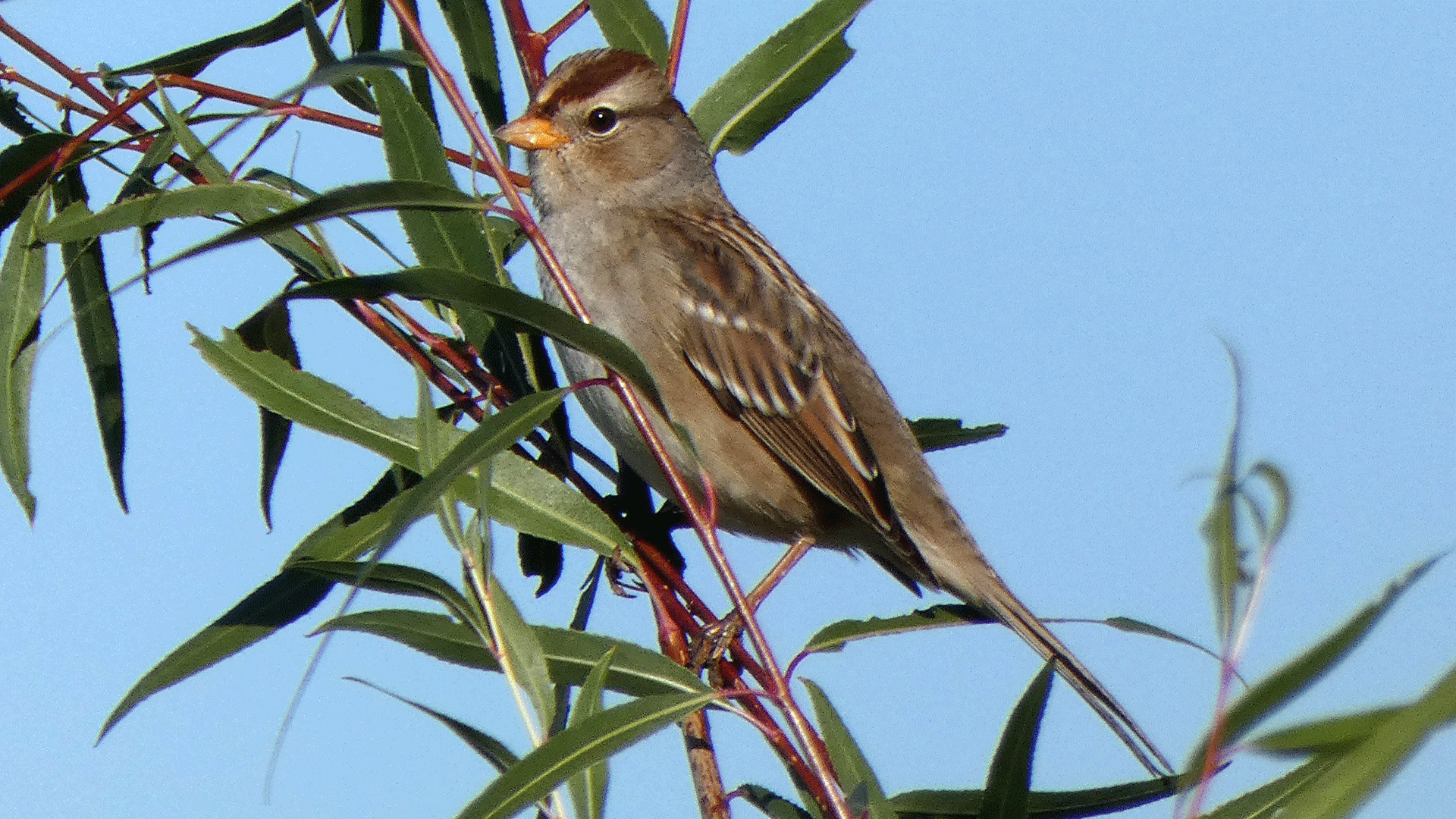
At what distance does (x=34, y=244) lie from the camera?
2520 mm

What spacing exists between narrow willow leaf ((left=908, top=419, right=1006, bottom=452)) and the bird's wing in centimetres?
16

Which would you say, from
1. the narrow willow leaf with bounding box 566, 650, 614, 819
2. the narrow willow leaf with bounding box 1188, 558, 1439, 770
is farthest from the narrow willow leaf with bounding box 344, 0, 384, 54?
the narrow willow leaf with bounding box 1188, 558, 1439, 770

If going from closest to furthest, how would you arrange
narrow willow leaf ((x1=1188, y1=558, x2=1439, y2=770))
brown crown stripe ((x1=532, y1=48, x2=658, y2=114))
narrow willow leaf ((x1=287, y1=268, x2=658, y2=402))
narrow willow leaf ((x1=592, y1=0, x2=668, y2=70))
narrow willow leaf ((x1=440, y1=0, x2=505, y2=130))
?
narrow willow leaf ((x1=1188, y1=558, x2=1439, y2=770)) → narrow willow leaf ((x1=287, y1=268, x2=658, y2=402)) → narrow willow leaf ((x1=440, y1=0, x2=505, y2=130)) → narrow willow leaf ((x1=592, y1=0, x2=668, y2=70)) → brown crown stripe ((x1=532, y1=48, x2=658, y2=114))

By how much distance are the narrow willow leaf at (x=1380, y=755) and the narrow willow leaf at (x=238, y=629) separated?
4.68 feet

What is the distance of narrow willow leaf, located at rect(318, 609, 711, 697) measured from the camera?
204 cm

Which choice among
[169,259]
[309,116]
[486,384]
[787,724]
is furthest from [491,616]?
[309,116]

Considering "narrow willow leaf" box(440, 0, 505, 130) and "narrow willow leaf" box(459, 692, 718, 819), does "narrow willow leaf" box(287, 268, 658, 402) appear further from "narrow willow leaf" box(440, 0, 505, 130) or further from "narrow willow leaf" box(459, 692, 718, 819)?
"narrow willow leaf" box(440, 0, 505, 130)

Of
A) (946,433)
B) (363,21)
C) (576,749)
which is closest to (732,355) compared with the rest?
(946,433)

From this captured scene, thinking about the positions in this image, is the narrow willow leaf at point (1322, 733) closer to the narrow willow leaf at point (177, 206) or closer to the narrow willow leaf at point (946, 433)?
the narrow willow leaf at point (177, 206)

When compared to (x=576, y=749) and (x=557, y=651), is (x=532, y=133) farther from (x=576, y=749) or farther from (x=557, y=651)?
(x=576, y=749)

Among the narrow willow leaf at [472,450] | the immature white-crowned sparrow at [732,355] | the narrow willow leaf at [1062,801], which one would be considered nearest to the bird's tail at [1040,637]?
the immature white-crowned sparrow at [732,355]

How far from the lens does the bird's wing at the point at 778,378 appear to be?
11.0 ft

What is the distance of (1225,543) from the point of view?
137 cm

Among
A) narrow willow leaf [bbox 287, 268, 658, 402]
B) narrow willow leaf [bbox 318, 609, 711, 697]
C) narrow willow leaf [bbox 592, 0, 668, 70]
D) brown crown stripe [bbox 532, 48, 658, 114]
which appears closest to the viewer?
narrow willow leaf [bbox 287, 268, 658, 402]
